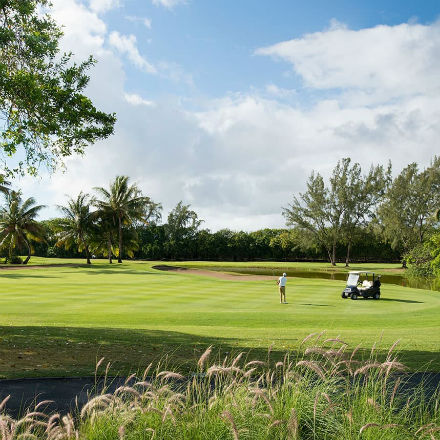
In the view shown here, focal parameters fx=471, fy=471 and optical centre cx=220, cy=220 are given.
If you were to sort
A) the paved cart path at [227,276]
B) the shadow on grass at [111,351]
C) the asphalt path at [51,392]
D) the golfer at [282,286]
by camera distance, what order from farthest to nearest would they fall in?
1. the paved cart path at [227,276]
2. the golfer at [282,286]
3. the shadow on grass at [111,351]
4. the asphalt path at [51,392]

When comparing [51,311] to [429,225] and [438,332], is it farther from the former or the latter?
[429,225]

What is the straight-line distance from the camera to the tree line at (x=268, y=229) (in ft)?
210

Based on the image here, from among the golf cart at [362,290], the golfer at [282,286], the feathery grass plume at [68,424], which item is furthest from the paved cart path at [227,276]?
the feathery grass plume at [68,424]

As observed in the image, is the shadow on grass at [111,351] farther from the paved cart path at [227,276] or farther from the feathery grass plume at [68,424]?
the paved cart path at [227,276]

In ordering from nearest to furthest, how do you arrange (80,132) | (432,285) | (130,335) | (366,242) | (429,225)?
1. (130,335)
2. (80,132)
3. (432,285)
4. (429,225)
5. (366,242)

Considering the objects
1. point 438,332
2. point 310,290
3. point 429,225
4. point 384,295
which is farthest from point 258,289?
point 429,225

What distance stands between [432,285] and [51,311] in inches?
1403

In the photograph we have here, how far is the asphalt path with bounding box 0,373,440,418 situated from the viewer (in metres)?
6.50

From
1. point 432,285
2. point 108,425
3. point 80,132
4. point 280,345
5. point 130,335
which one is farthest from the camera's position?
point 432,285

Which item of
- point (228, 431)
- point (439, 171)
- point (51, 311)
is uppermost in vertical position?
point (439, 171)

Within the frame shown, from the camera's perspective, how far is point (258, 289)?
32.8 metres

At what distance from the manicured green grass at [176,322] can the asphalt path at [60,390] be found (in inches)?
21.6

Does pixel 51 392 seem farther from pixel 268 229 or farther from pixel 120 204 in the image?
pixel 268 229

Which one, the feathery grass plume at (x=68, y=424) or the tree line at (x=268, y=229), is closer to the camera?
the feathery grass plume at (x=68, y=424)
